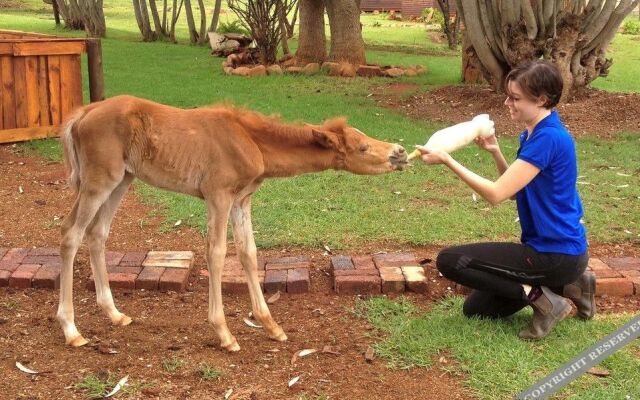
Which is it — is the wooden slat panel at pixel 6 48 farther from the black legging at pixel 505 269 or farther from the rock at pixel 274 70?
the rock at pixel 274 70

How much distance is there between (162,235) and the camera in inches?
252

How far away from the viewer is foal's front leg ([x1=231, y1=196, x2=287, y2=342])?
4.53 metres

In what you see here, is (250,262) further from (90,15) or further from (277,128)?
(90,15)

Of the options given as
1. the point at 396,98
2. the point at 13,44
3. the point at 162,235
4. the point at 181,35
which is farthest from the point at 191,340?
the point at 181,35

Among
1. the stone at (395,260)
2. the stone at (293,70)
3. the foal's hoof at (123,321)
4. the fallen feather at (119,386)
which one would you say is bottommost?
the foal's hoof at (123,321)

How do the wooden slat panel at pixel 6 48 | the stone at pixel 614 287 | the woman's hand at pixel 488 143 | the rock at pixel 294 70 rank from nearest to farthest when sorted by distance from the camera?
the woman's hand at pixel 488 143 < the stone at pixel 614 287 < the wooden slat panel at pixel 6 48 < the rock at pixel 294 70

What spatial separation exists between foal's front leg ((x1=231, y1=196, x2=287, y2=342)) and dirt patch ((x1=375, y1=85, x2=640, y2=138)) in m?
6.54

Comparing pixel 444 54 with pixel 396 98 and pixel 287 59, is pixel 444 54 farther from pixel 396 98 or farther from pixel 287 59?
pixel 396 98

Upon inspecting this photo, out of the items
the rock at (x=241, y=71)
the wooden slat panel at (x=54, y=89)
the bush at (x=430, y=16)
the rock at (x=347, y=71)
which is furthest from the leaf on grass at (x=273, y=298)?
the bush at (x=430, y=16)

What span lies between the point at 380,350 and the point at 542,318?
0.99 m

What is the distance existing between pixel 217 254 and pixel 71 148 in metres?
1.10

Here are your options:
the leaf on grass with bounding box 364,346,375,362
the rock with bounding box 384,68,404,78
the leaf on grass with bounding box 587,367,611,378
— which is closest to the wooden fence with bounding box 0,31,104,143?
the leaf on grass with bounding box 364,346,375,362

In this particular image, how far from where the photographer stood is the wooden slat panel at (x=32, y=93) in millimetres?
9880

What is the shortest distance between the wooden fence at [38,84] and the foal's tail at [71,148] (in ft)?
18.7
